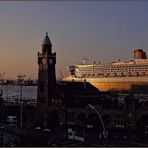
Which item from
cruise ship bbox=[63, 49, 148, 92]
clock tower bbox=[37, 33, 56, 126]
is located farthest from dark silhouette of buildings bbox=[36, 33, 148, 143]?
cruise ship bbox=[63, 49, 148, 92]

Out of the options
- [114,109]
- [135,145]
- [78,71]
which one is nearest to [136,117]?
[114,109]

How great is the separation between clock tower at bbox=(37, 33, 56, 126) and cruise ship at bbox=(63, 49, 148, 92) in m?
42.5

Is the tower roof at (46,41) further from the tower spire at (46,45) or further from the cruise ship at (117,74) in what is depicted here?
the cruise ship at (117,74)

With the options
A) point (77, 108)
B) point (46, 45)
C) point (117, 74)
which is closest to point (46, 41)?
point (46, 45)

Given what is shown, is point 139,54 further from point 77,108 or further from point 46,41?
point 77,108

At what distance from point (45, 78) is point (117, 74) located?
68.0 meters

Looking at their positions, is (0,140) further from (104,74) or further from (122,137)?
(104,74)

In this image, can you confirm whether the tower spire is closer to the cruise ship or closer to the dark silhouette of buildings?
the dark silhouette of buildings

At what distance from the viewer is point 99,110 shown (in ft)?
153

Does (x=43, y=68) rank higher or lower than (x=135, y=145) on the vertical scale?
higher

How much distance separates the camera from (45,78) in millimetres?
53938

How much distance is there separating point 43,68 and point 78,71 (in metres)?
83.1

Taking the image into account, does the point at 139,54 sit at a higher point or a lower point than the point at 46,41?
higher

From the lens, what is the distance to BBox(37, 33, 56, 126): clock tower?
175ft
